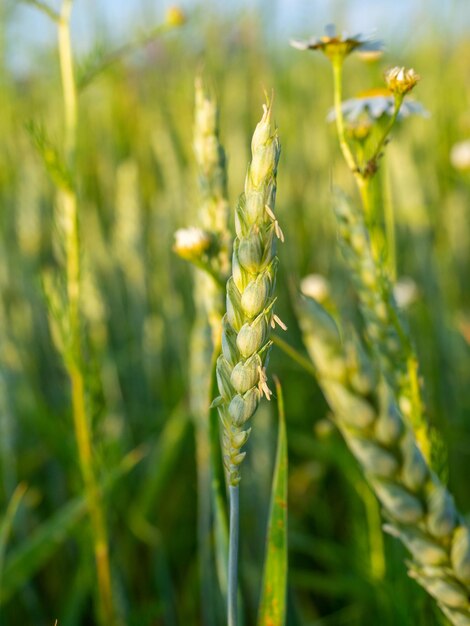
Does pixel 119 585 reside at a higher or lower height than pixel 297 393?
lower

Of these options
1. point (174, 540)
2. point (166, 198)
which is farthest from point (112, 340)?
point (174, 540)

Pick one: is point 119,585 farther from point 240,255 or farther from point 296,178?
point 296,178

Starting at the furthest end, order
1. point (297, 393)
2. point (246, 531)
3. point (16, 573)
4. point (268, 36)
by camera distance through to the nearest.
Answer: point (268, 36), point (297, 393), point (246, 531), point (16, 573)

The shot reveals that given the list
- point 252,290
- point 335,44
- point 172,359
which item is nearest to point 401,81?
point 335,44

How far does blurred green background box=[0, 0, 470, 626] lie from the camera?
89 cm

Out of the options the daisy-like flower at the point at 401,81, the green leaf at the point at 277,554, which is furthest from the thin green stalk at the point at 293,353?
the daisy-like flower at the point at 401,81

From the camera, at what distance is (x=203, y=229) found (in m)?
0.56

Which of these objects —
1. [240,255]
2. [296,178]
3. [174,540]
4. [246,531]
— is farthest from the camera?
[296,178]

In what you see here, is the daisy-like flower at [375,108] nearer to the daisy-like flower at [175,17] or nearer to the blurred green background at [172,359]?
the blurred green background at [172,359]

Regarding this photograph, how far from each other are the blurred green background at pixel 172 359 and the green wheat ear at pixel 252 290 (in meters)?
0.09

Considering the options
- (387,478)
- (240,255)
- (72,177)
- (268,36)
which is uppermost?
(268,36)

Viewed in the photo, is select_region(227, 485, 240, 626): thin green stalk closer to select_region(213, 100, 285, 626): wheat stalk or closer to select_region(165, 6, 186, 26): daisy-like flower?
select_region(213, 100, 285, 626): wheat stalk

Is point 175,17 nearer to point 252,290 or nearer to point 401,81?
point 401,81

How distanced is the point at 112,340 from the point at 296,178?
762 mm
